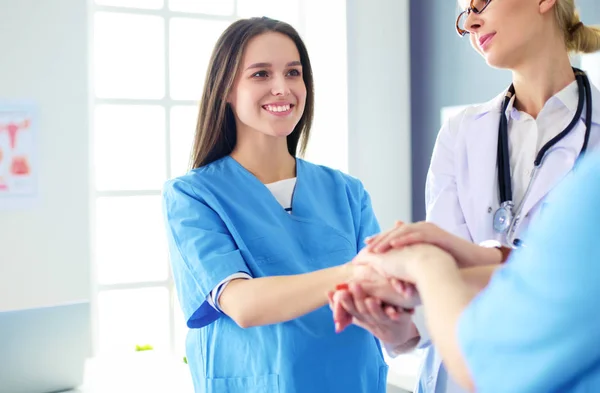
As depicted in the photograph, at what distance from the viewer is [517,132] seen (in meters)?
1.59

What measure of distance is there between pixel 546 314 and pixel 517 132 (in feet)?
3.23

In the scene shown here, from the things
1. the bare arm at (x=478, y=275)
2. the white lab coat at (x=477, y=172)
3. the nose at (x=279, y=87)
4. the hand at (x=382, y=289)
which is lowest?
the hand at (x=382, y=289)

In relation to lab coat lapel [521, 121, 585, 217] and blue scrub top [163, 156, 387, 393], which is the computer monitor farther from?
lab coat lapel [521, 121, 585, 217]

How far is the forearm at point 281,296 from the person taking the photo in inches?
54.4

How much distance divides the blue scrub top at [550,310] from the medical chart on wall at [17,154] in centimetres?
249

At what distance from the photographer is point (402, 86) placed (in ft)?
11.8

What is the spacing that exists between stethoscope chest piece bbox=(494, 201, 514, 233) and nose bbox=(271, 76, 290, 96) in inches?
22.8

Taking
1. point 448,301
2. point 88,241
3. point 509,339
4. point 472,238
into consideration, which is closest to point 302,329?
point 472,238

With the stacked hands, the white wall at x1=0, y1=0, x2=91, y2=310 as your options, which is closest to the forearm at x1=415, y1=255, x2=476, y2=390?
the stacked hands

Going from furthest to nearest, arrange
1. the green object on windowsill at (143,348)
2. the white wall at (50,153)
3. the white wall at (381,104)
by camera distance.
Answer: the white wall at (381,104) → the green object on windowsill at (143,348) → the white wall at (50,153)

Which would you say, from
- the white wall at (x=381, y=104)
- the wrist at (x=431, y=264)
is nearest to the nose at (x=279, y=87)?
the wrist at (x=431, y=264)

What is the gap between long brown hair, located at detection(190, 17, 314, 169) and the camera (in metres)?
1.73

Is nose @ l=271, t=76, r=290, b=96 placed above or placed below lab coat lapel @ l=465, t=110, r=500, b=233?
above

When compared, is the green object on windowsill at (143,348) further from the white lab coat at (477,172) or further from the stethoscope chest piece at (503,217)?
the stethoscope chest piece at (503,217)
